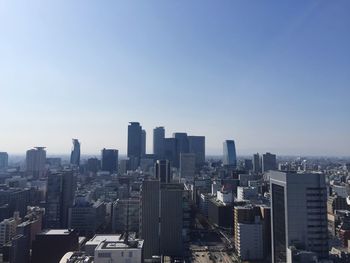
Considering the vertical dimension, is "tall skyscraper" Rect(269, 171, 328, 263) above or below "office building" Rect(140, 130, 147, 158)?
below

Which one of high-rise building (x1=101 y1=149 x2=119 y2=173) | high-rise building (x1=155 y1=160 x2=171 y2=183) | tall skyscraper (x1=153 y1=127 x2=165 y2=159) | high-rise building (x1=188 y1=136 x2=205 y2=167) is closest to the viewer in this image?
high-rise building (x1=155 y1=160 x2=171 y2=183)

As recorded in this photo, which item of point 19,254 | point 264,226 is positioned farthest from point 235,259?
point 19,254

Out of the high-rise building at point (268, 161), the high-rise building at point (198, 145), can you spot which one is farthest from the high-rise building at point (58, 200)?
the high-rise building at point (198, 145)

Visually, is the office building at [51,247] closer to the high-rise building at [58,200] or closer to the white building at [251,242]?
the high-rise building at [58,200]

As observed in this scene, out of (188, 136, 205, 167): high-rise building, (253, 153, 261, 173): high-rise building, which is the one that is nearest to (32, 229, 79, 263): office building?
(253, 153, 261, 173): high-rise building

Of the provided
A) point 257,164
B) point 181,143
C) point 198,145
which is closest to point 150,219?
point 257,164

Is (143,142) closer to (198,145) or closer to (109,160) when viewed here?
(198,145)

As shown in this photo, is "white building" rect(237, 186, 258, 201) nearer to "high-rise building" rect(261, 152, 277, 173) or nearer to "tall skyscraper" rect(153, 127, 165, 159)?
"high-rise building" rect(261, 152, 277, 173)
